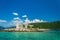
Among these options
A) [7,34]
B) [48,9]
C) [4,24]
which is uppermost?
[48,9]

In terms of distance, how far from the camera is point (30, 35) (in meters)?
4.14

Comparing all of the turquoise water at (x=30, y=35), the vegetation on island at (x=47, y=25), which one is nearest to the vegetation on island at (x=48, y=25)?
the vegetation on island at (x=47, y=25)

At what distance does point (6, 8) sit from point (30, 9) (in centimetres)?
62

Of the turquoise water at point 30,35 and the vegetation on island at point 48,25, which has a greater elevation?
the vegetation on island at point 48,25

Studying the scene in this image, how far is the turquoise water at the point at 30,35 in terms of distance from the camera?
4.10 meters

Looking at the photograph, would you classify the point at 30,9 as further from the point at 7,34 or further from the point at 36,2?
the point at 7,34

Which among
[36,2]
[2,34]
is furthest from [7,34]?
[36,2]

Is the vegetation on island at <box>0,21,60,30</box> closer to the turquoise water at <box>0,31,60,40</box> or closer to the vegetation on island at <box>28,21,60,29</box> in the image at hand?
the vegetation on island at <box>28,21,60,29</box>

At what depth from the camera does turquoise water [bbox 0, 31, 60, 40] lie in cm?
410

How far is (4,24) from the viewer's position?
4.14m

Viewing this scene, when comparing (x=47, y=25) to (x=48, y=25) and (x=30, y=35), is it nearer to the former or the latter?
(x=48, y=25)

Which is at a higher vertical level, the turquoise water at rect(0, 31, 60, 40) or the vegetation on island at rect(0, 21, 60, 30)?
the vegetation on island at rect(0, 21, 60, 30)

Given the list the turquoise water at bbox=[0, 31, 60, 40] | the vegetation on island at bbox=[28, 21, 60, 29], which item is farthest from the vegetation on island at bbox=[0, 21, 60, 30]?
the turquoise water at bbox=[0, 31, 60, 40]

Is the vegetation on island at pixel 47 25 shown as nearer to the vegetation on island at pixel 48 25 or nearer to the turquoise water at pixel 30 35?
the vegetation on island at pixel 48 25
